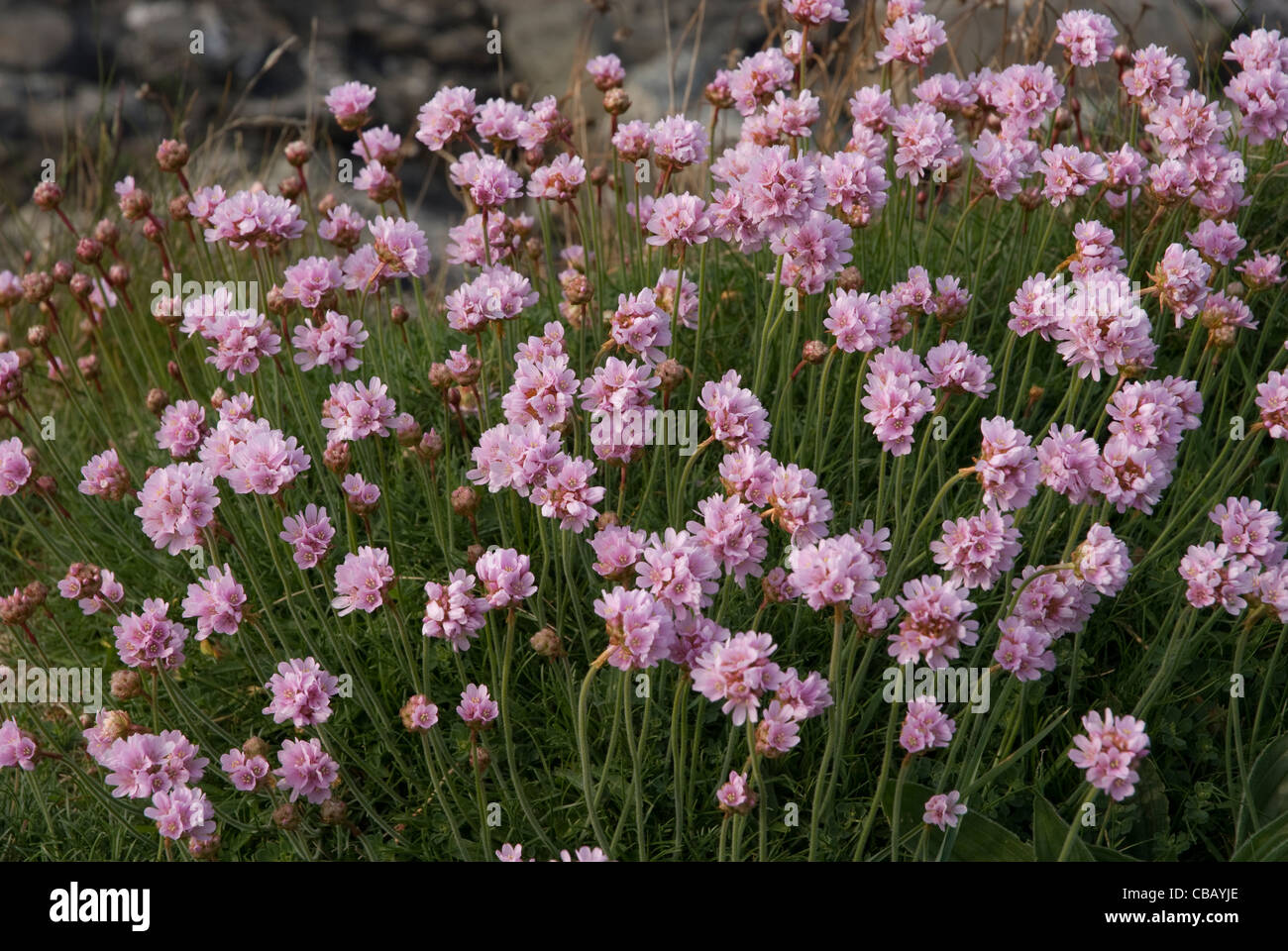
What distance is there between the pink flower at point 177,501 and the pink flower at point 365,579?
0.31 metres

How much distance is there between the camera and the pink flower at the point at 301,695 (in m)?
2.66

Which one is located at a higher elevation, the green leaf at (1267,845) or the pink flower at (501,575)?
the pink flower at (501,575)

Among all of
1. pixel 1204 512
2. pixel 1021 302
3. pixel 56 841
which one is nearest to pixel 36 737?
pixel 56 841

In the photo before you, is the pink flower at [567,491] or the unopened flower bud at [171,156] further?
the unopened flower bud at [171,156]

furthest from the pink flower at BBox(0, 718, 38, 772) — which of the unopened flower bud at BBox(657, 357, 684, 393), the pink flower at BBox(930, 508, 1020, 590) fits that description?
the pink flower at BBox(930, 508, 1020, 590)

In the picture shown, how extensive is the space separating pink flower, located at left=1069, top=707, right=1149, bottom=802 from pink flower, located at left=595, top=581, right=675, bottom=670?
762 mm

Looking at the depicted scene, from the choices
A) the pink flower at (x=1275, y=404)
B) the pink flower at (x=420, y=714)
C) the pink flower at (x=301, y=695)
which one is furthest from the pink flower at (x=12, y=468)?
the pink flower at (x=1275, y=404)

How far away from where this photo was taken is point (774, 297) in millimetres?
3234

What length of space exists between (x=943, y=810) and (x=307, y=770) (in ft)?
4.38

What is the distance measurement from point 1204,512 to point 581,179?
1876 millimetres

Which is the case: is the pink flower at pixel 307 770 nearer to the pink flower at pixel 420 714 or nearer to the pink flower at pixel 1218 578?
the pink flower at pixel 420 714

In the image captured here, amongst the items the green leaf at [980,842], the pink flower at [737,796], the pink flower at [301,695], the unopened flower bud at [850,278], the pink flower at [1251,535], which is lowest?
the green leaf at [980,842]

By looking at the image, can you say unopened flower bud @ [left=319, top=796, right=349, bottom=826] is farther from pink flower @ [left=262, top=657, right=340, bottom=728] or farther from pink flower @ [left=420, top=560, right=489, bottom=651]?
pink flower @ [left=420, top=560, right=489, bottom=651]
